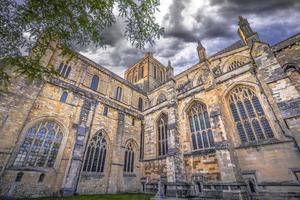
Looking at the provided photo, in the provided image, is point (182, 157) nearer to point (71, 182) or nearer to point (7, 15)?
point (71, 182)

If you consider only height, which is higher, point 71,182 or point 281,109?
point 281,109

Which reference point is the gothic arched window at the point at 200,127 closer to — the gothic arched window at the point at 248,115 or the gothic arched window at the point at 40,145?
the gothic arched window at the point at 248,115

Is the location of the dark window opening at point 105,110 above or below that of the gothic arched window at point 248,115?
above

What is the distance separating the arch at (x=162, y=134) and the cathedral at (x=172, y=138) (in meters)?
0.11

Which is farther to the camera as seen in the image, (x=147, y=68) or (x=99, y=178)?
(x=147, y=68)

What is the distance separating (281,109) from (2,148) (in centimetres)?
1704

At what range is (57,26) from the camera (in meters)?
4.85

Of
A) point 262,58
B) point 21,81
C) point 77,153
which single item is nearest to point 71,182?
point 77,153

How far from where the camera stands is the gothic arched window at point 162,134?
14.6 metres

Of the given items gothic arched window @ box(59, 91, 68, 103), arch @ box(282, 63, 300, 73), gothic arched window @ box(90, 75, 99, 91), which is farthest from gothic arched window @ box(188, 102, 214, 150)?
gothic arched window @ box(59, 91, 68, 103)

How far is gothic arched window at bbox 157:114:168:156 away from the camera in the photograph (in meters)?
14.6

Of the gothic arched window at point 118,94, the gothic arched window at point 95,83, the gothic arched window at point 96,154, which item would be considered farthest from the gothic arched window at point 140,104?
the gothic arched window at point 96,154

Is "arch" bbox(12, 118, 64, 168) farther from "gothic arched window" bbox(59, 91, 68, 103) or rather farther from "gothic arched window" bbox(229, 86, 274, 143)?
"gothic arched window" bbox(229, 86, 274, 143)

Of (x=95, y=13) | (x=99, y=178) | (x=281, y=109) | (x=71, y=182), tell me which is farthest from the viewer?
(x=99, y=178)
